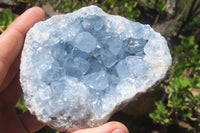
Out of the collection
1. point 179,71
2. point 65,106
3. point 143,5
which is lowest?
point 143,5

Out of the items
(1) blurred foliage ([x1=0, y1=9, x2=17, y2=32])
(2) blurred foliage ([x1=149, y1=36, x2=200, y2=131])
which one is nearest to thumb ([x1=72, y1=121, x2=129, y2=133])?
(2) blurred foliage ([x1=149, y1=36, x2=200, y2=131])

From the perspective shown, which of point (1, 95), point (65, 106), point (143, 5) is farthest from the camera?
point (143, 5)

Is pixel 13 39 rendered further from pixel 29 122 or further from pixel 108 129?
pixel 108 129

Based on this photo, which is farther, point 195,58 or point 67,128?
point 195,58

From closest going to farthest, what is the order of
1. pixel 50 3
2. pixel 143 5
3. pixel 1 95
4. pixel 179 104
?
pixel 1 95 → pixel 179 104 → pixel 50 3 → pixel 143 5

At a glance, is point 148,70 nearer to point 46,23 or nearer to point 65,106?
point 65,106

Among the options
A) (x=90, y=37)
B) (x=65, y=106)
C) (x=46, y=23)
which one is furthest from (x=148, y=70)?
(x=46, y=23)
